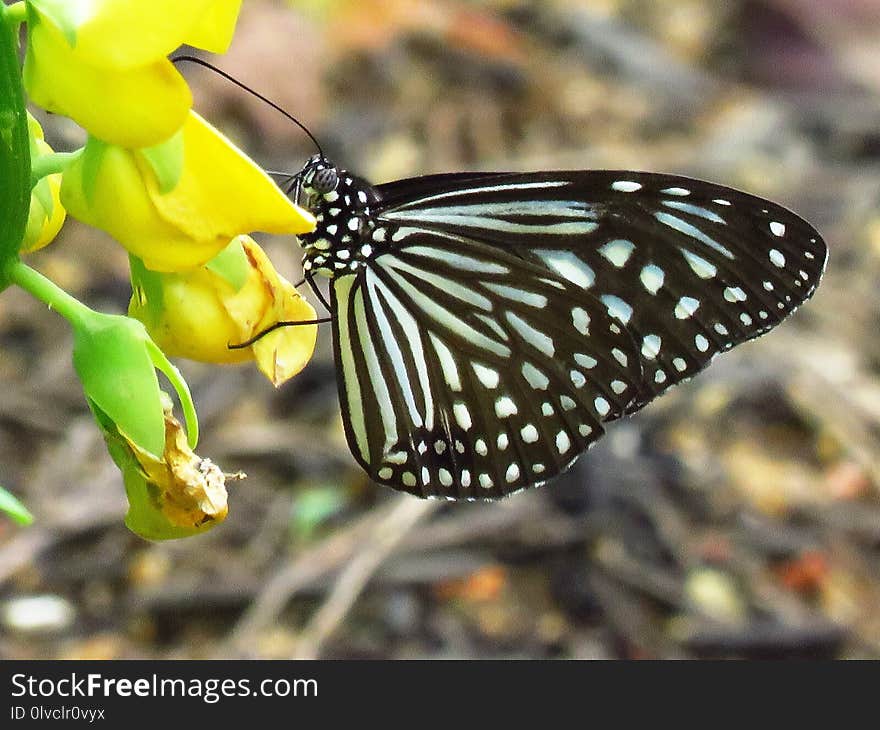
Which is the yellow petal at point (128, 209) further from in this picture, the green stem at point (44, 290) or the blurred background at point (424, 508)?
the blurred background at point (424, 508)

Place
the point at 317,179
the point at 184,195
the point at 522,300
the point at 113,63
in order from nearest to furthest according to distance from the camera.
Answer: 1. the point at 113,63
2. the point at 184,195
3. the point at 317,179
4. the point at 522,300

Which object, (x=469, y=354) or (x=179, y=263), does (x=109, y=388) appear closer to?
(x=179, y=263)

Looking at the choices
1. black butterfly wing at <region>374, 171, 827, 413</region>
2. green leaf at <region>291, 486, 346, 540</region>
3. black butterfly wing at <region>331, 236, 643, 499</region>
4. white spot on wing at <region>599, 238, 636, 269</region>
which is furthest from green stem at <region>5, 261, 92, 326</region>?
green leaf at <region>291, 486, 346, 540</region>

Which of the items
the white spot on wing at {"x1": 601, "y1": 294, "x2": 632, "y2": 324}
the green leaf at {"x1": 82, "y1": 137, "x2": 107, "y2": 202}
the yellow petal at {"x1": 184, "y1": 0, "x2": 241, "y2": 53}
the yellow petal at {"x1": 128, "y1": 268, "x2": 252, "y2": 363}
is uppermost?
the white spot on wing at {"x1": 601, "y1": 294, "x2": 632, "y2": 324}

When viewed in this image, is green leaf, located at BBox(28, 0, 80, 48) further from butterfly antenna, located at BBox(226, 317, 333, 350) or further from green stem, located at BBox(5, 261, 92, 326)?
butterfly antenna, located at BBox(226, 317, 333, 350)

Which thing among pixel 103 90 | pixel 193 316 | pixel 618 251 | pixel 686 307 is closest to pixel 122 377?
pixel 193 316

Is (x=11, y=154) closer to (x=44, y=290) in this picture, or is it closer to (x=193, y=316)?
(x=44, y=290)

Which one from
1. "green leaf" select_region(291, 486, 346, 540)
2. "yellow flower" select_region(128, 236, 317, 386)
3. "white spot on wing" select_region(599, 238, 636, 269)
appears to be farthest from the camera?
"green leaf" select_region(291, 486, 346, 540)
